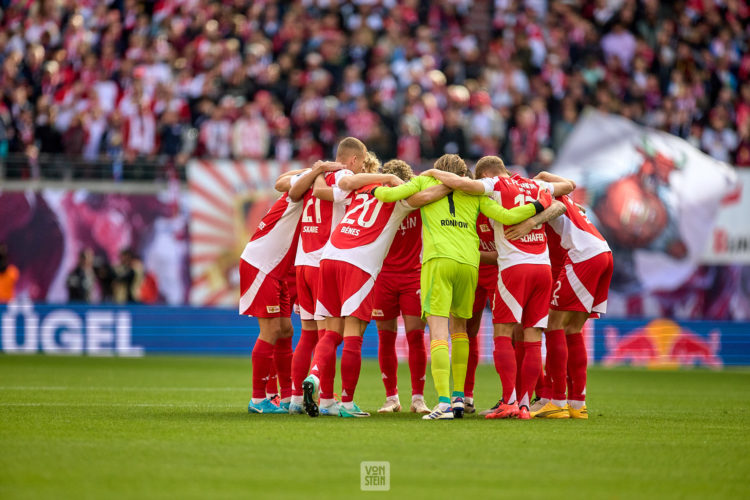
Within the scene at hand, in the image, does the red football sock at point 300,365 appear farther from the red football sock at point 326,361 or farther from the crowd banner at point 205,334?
the crowd banner at point 205,334

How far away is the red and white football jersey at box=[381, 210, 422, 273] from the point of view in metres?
11.5

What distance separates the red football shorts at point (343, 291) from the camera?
10.6 meters

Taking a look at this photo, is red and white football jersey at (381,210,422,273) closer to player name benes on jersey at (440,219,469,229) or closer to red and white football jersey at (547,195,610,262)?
player name benes on jersey at (440,219,469,229)

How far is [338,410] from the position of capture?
10.9 metres

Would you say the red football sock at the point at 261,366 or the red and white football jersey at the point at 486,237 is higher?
the red and white football jersey at the point at 486,237

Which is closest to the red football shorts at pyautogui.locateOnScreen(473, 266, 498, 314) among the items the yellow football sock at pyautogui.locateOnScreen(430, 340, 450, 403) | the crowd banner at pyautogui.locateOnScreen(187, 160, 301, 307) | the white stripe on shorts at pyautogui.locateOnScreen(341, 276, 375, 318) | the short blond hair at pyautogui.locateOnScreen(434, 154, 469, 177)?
the short blond hair at pyautogui.locateOnScreen(434, 154, 469, 177)

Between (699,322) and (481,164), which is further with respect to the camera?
(699,322)

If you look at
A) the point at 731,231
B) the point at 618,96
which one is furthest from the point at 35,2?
the point at 731,231

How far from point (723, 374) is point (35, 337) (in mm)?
12531

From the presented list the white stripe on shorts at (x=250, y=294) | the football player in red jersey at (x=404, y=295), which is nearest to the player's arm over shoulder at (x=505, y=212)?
the football player in red jersey at (x=404, y=295)

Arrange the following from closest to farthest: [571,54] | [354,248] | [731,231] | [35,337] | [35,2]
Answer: [354,248] → [35,337] → [731,231] → [35,2] → [571,54]

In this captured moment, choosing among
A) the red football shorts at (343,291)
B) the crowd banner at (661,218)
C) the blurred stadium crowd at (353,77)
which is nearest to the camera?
the red football shorts at (343,291)

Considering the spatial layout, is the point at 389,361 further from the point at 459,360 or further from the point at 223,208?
the point at 223,208

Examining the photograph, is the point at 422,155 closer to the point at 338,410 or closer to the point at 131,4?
the point at 131,4
